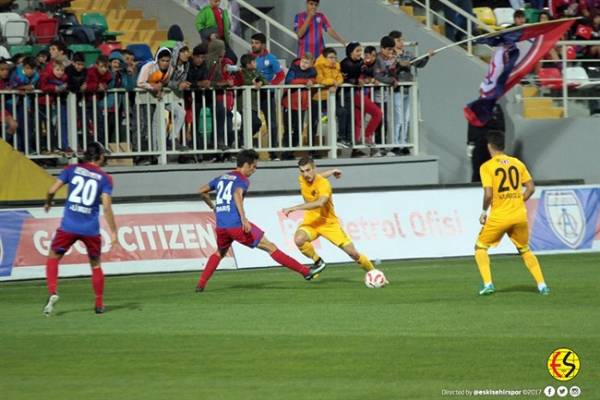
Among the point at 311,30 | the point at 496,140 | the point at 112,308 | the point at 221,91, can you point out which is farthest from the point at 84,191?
the point at 311,30

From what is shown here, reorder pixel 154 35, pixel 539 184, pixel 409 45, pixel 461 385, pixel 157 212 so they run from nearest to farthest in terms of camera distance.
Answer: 1. pixel 461 385
2. pixel 157 212
3. pixel 539 184
4. pixel 409 45
5. pixel 154 35

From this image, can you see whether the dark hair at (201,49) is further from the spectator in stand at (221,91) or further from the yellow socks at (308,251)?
the yellow socks at (308,251)

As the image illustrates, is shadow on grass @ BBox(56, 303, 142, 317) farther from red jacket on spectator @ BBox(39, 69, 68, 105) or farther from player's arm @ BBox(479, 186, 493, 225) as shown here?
red jacket on spectator @ BBox(39, 69, 68, 105)

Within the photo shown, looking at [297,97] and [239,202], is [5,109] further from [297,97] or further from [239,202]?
[239,202]

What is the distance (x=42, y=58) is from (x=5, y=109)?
108 centimetres

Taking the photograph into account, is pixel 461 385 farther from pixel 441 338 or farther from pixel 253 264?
pixel 253 264

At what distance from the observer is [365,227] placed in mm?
24266

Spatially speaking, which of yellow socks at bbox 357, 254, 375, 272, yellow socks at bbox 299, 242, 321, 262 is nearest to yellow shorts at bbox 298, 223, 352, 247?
yellow socks at bbox 299, 242, 321, 262

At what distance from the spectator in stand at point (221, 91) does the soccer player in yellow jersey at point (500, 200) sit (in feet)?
28.4

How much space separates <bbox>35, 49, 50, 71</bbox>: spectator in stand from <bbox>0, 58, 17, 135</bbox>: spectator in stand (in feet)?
1.69

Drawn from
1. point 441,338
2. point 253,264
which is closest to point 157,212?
point 253,264

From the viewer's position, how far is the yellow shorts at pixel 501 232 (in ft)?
59.1

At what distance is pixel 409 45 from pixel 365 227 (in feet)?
16.7

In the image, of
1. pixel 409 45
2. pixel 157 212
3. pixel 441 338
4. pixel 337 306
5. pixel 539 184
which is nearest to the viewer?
pixel 441 338
